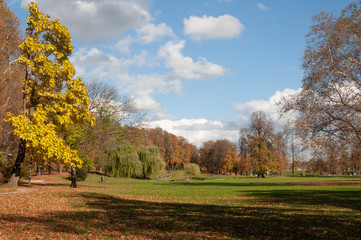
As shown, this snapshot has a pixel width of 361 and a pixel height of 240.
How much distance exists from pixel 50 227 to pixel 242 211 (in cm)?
855

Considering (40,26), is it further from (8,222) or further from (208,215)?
(208,215)

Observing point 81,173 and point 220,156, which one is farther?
point 220,156

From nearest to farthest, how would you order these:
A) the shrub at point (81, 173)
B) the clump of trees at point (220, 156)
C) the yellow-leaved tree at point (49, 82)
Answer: the yellow-leaved tree at point (49, 82) < the shrub at point (81, 173) < the clump of trees at point (220, 156)

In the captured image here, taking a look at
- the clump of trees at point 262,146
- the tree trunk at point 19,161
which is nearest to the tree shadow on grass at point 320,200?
the tree trunk at point 19,161

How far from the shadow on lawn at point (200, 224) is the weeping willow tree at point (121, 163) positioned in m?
32.9

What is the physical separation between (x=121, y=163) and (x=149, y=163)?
6.20 m

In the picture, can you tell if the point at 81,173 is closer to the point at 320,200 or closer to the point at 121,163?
the point at 121,163

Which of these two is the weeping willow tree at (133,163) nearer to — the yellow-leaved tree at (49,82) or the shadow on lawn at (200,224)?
the yellow-leaved tree at (49,82)

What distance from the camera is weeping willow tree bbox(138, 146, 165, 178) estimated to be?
169 feet

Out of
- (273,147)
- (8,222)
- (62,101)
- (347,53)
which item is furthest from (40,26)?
(273,147)

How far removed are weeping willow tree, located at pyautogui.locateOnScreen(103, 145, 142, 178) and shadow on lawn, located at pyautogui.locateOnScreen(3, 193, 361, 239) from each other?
32.9 m

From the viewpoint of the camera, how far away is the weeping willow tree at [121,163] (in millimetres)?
46550

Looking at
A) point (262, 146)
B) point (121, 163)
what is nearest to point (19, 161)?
point (121, 163)

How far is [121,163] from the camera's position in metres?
47.2
